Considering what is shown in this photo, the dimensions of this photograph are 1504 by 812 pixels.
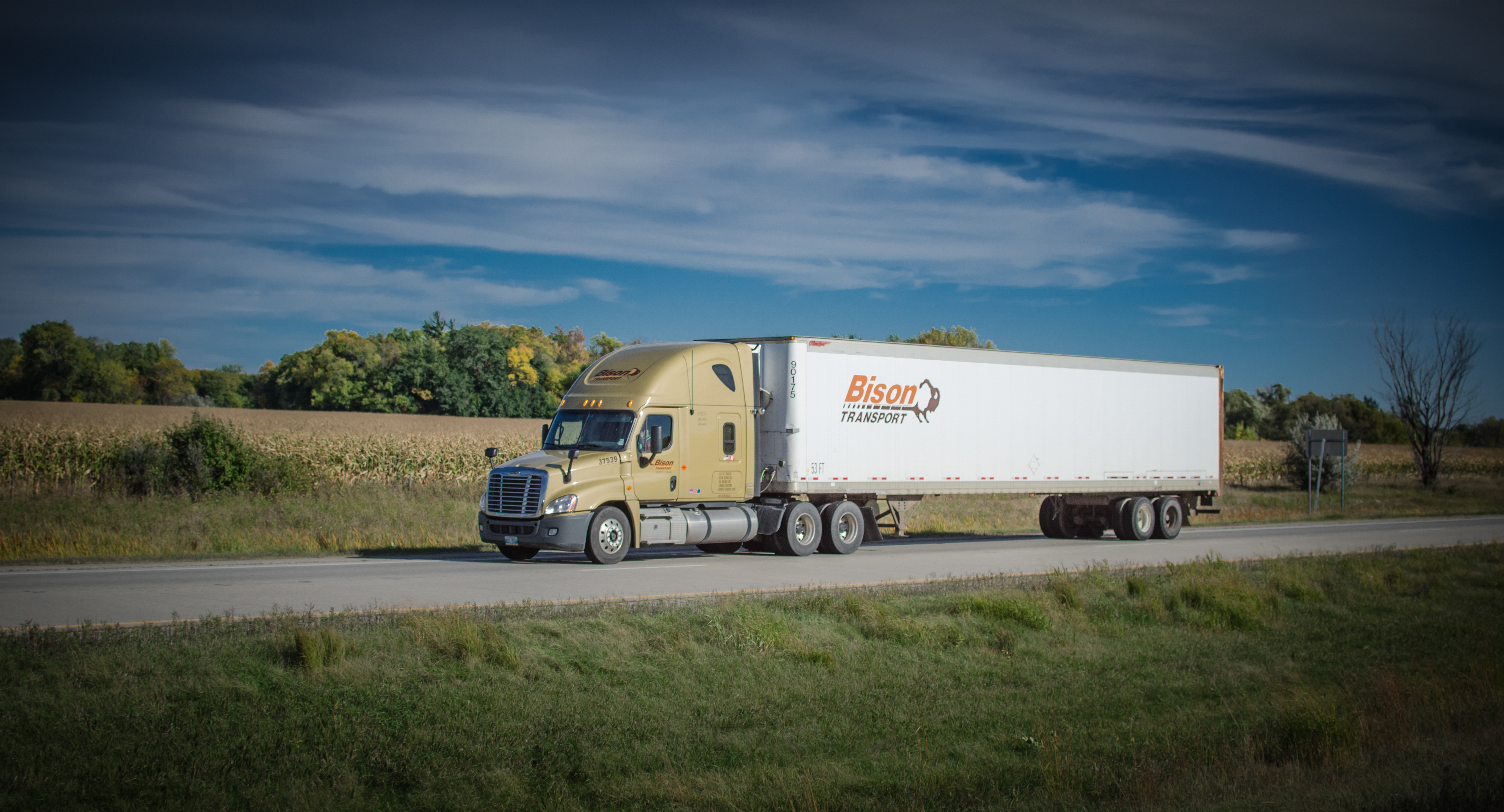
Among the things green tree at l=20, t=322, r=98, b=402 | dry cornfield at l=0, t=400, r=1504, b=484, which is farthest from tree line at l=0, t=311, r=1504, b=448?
dry cornfield at l=0, t=400, r=1504, b=484

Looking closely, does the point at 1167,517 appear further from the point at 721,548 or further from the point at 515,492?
the point at 515,492

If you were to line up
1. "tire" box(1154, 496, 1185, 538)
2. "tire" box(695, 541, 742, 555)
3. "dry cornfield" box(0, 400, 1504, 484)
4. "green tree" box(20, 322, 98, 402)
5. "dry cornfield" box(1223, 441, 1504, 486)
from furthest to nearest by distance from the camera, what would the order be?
"green tree" box(20, 322, 98, 402)
"dry cornfield" box(1223, 441, 1504, 486)
"dry cornfield" box(0, 400, 1504, 484)
"tire" box(1154, 496, 1185, 538)
"tire" box(695, 541, 742, 555)

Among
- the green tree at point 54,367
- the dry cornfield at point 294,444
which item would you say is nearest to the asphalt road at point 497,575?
the dry cornfield at point 294,444

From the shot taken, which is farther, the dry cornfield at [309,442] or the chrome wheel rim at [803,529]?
the dry cornfield at [309,442]

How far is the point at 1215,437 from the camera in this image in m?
29.8

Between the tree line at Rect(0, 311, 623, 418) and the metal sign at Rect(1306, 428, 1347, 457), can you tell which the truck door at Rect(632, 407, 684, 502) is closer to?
the metal sign at Rect(1306, 428, 1347, 457)

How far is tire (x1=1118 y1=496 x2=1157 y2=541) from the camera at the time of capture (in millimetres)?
27609

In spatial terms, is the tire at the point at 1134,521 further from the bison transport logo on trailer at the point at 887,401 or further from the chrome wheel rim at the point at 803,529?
the chrome wheel rim at the point at 803,529

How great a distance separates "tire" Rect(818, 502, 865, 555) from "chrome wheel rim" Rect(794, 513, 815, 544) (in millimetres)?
251

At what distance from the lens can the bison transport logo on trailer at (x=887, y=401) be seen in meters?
22.6

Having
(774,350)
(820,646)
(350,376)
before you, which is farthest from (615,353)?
(350,376)

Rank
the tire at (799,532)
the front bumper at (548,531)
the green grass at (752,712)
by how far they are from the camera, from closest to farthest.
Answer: the green grass at (752,712)
the front bumper at (548,531)
the tire at (799,532)

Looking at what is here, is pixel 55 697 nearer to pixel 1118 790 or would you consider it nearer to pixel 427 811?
pixel 427 811

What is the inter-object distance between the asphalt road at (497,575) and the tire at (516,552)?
0.25 meters
